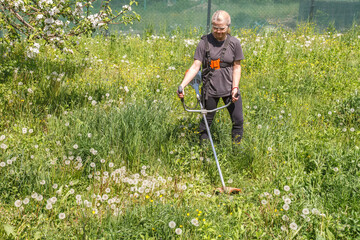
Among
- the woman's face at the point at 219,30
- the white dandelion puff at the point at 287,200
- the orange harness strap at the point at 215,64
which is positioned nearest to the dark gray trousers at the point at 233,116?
the orange harness strap at the point at 215,64

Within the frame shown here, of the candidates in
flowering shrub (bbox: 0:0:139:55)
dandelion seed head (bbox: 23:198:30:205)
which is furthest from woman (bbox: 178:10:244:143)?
dandelion seed head (bbox: 23:198:30:205)

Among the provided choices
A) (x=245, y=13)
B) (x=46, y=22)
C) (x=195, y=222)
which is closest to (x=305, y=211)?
(x=195, y=222)

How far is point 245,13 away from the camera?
34.4 ft

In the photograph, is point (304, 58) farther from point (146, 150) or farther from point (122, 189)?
point (122, 189)

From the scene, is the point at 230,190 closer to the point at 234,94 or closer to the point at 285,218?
the point at 285,218

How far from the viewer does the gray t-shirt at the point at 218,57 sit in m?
3.72

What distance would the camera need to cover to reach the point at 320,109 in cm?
503

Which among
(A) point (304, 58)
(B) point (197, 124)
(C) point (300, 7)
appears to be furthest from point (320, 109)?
(C) point (300, 7)

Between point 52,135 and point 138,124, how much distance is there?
3.34ft

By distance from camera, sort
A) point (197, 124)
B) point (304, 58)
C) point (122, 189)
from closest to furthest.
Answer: point (122, 189)
point (197, 124)
point (304, 58)

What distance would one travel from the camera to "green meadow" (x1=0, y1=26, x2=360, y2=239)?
280cm

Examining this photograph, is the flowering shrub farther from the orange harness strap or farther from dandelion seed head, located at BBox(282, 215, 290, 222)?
dandelion seed head, located at BBox(282, 215, 290, 222)

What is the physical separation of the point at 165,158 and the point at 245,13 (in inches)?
309

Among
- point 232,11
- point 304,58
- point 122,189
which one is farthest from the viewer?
point 232,11
